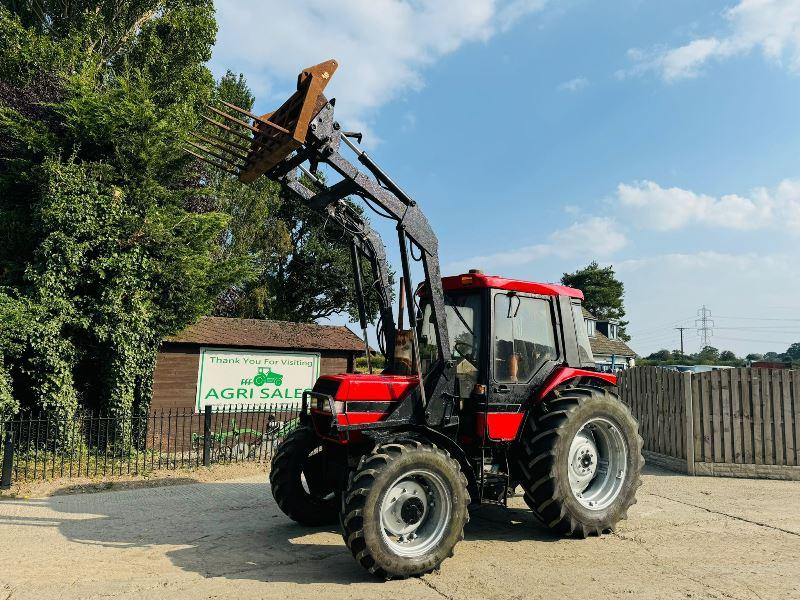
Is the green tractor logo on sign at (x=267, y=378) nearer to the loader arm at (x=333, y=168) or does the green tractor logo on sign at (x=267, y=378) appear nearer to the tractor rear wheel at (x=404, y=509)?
the loader arm at (x=333, y=168)

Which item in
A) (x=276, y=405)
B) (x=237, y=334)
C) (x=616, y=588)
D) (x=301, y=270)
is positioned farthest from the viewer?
(x=301, y=270)

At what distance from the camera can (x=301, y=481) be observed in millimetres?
5836

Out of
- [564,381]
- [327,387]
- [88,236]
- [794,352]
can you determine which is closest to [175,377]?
[88,236]

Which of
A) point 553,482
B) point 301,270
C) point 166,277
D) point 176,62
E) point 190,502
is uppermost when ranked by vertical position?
point 176,62

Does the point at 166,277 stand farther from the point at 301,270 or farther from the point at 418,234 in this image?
the point at 301,270

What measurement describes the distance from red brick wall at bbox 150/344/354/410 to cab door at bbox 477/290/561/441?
33.5ft

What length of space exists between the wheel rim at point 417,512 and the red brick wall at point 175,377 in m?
10.3

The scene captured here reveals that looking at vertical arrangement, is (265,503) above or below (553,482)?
below

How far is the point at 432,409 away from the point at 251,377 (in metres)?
10.0

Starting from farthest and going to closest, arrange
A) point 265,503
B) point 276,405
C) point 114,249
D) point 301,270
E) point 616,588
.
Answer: point 301,270, point 276,405, point 114,249, point 265,503, point 616,588

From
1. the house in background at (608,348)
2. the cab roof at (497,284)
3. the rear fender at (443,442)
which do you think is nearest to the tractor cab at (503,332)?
the cab roof at (497,284)

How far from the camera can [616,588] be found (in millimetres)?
4168

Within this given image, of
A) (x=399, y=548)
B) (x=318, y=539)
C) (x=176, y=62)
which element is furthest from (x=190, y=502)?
(x=176, y=62)

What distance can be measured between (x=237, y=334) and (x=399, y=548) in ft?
36.6
